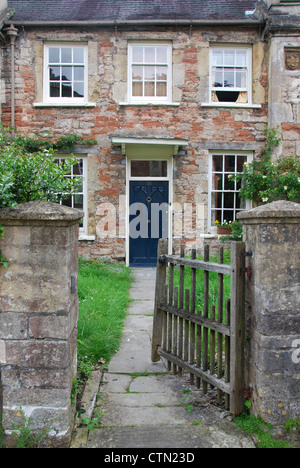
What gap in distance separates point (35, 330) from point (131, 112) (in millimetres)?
8607

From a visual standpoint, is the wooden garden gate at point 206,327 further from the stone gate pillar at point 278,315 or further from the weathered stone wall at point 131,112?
the weathered stone wall at point 131,112

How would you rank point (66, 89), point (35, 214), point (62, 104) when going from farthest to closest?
point (66, 89)
point (62, 104)
point (35, 214)

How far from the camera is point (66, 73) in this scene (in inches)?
417

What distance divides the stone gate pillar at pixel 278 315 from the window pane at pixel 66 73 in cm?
919

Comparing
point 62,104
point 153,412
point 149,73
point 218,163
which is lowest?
point 153,412

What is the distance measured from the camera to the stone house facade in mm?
10258

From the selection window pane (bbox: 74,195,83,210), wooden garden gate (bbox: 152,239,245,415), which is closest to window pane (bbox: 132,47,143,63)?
window pane (bbox: 74,195,83,210)

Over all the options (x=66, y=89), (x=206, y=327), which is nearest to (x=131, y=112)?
(x=66, y=89)

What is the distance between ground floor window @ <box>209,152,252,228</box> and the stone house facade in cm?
3

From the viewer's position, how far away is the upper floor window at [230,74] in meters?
10.6

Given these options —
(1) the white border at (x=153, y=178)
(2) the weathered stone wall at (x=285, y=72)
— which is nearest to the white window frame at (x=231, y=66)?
(2) the weathered stone wall at (x=285, y=72)

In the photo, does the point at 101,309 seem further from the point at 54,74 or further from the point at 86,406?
the point at 54,74

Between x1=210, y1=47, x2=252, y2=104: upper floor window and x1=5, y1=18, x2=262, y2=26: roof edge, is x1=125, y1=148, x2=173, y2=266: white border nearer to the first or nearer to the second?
x1=210, y1=47, x2=252, y2=104: upper floor window
